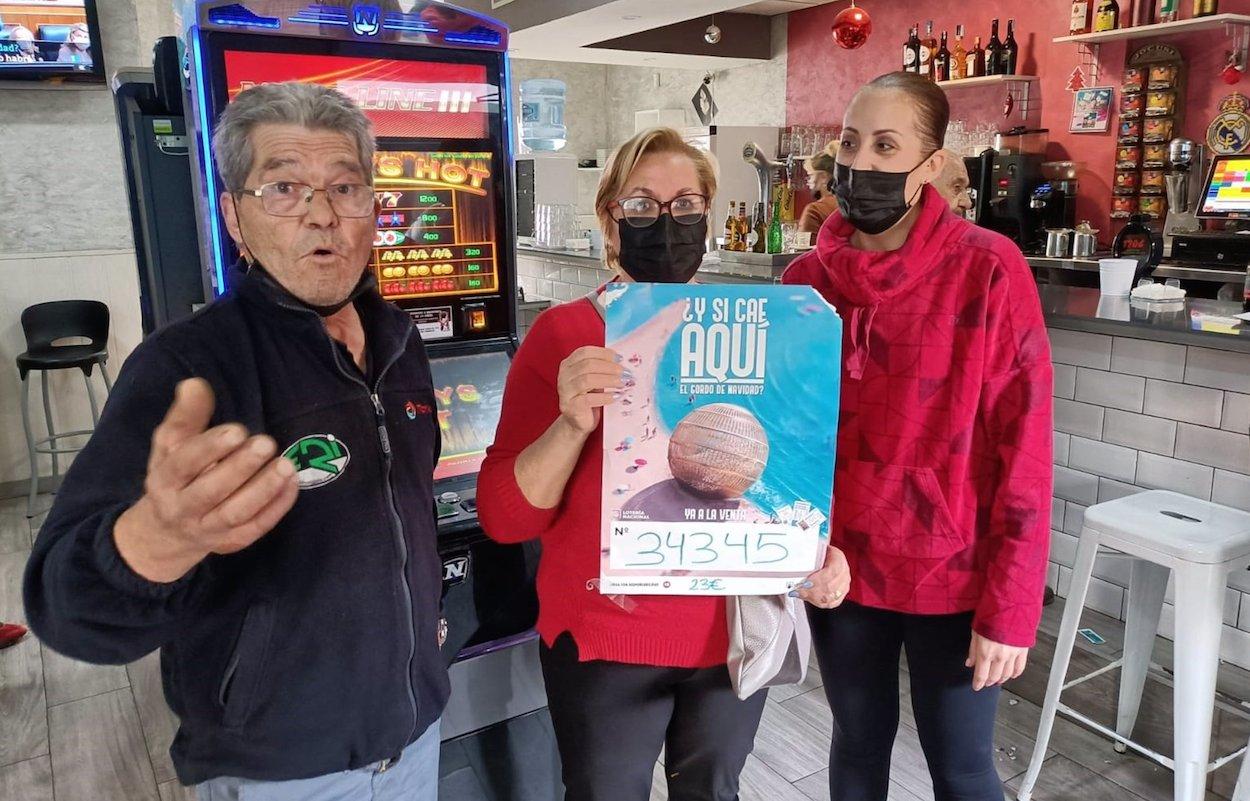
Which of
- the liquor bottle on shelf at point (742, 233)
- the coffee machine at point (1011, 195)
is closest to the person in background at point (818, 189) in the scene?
the liquor bottle on shelf at point (742, 233)

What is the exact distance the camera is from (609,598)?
122cm

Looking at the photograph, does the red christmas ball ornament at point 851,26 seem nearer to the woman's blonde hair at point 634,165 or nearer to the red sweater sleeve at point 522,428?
the woman's blonde hair at point 634,165

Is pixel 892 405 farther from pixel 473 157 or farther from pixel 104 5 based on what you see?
pixel 104 5

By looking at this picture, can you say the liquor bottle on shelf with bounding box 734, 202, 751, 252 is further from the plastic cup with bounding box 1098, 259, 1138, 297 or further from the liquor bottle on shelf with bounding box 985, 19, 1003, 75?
the liquor bottle on shelf with bounding box 985, 19, 1003, 75

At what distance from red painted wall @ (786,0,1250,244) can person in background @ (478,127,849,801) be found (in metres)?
5.62

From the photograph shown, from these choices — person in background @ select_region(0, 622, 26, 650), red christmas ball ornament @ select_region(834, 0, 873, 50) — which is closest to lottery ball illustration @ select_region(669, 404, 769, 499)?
person in background @ select_region(0, 622, 26, 650)

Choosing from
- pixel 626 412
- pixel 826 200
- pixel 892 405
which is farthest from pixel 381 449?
pixel 826 200

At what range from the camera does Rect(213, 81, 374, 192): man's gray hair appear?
1034 millimetres

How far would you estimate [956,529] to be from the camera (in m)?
1.37

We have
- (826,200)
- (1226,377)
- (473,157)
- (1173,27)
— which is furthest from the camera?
(1173,27)

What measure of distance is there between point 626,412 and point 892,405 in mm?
493

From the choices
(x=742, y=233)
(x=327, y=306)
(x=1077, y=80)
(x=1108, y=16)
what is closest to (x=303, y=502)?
(x=327, y=306)

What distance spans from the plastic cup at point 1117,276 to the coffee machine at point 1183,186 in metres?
2.78

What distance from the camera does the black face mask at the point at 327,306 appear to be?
3.47ft
